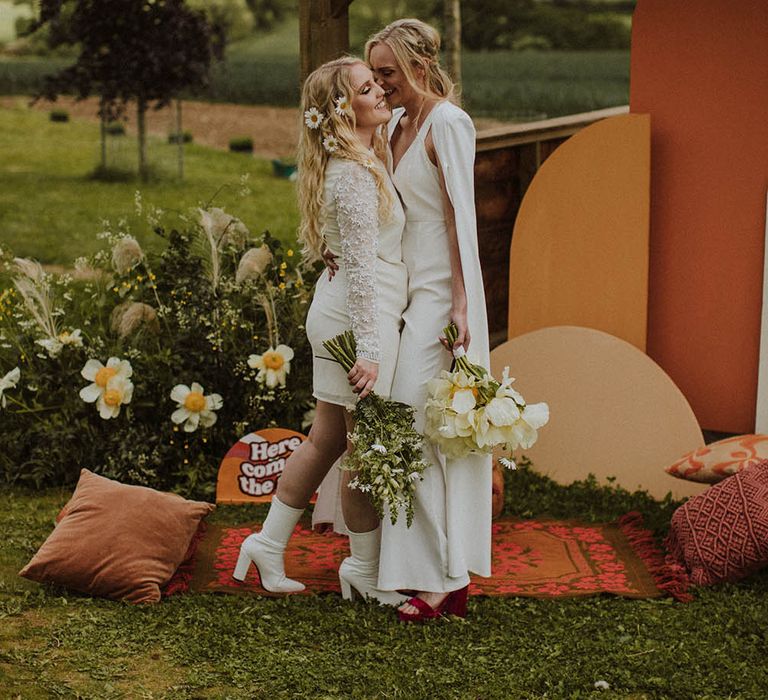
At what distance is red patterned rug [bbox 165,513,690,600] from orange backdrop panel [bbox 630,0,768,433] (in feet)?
2.97

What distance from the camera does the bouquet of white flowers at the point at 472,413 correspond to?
11.5ft

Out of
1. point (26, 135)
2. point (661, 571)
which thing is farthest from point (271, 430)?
point (26, 135)

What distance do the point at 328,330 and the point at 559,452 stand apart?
5.72 ft

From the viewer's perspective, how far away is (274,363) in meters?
5.05

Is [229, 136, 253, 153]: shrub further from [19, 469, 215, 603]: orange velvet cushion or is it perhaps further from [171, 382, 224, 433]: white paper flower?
[19, 469, 215, 603]: orange velvet cushion

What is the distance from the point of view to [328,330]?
143 inches

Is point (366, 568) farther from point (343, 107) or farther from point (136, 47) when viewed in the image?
point (136, 47)

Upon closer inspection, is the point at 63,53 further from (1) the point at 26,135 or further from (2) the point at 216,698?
(2) the point at 216,698

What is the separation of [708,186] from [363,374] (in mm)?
2203

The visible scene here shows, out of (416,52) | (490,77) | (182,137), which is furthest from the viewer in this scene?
(490,77)

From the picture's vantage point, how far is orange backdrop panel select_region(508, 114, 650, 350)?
5.00 m

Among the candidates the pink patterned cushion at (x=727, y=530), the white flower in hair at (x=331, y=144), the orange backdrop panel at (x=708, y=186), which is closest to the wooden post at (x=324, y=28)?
the orange backdrop panel at (x=708, y=186)

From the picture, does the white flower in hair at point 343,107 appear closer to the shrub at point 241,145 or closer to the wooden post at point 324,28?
the wooden post at point 324,28

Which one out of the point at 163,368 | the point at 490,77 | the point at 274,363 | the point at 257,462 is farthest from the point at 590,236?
the point at 490,77
